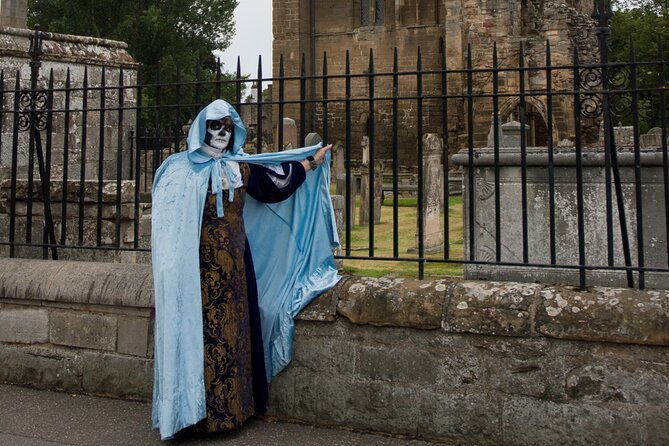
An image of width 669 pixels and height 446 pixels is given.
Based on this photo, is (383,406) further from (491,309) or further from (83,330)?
(83,330)

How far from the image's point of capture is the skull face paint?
3.62 metres

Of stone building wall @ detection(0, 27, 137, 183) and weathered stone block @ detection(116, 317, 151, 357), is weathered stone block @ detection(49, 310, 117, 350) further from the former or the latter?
stone building wall @ detection(0, 27, 137, 183)

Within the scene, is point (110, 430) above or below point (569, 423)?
below

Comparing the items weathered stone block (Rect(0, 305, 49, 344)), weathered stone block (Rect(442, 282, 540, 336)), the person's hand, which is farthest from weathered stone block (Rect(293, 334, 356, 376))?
weathered stone block (Rect(0, 305, 49, 344))

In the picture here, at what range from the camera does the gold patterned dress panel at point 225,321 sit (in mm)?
3459

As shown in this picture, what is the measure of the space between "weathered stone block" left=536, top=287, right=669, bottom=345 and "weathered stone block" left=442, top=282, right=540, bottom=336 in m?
0.08

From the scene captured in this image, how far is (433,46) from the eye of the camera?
29406mm

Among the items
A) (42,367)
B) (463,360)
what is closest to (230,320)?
(463,360)

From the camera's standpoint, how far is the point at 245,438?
11.5 ft

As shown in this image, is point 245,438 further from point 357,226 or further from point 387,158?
point 387,158

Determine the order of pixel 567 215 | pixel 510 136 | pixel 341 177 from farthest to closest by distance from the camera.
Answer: pixel 341 177 < pixel 510 136 < pixel 567 215

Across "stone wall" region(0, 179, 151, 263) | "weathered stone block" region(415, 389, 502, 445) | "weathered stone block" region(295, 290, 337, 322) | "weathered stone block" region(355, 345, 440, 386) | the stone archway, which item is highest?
the stone archway

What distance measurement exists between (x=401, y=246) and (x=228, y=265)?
8205 mm

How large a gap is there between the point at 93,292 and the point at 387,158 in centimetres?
2427
